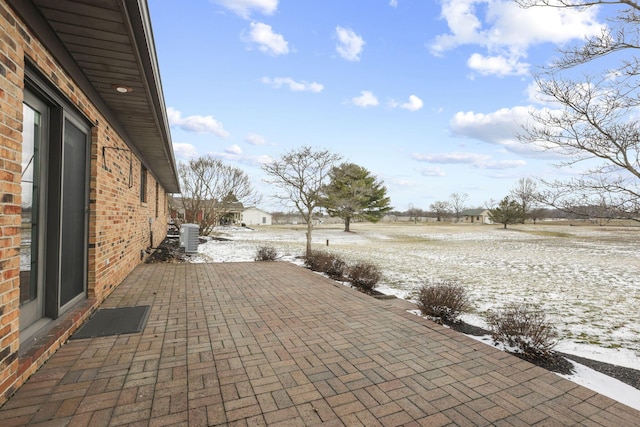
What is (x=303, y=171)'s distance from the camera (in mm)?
13211

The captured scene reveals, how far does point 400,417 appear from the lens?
218 centimetres

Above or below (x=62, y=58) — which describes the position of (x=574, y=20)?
above

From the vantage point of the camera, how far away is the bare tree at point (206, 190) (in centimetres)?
2203

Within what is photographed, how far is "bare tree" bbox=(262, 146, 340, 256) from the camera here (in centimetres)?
1302

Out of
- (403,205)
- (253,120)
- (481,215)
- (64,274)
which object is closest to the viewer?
(64,274)

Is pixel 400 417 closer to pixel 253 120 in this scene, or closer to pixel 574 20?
pixel 574 20

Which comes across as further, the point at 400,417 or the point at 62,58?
the point at 62,58

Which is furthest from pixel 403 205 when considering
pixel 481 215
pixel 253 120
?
pixel 253 120

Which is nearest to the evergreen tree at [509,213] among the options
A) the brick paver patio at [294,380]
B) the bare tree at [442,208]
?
the bare tree at [442,208]

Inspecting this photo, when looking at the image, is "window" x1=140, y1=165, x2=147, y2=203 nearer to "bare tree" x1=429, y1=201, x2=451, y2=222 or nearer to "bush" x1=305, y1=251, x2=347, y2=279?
"bush" x1=305, y1=251, x2=347, y2=279

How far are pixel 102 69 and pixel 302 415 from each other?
13.1ft

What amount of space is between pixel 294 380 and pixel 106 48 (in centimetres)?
348

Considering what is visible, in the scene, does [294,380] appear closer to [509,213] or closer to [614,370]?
[614,370]

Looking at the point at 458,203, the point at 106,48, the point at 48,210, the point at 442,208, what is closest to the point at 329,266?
the point at 48,210
